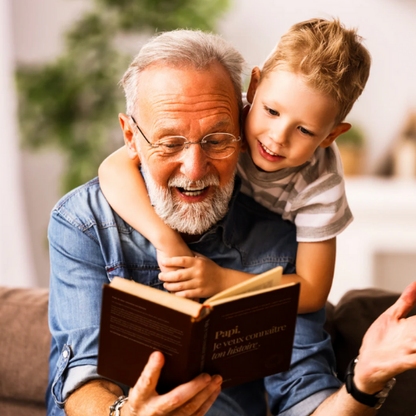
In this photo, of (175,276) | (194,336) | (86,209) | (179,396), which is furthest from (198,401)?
(86,209)

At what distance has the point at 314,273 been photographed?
156cm

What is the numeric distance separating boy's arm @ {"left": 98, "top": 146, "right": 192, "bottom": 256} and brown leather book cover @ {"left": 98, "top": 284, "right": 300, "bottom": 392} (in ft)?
1.17

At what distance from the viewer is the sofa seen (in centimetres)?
188

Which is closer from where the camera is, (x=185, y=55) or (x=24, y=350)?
(x=185, y=55)

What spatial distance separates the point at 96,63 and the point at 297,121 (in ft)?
8.67

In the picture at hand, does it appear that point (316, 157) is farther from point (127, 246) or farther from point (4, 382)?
point (4, 382)

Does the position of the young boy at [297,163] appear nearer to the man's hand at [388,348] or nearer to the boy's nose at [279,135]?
the boy's nose at [279,135]

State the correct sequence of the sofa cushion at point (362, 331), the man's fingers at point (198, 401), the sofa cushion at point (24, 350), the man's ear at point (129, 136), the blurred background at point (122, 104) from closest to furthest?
the man's fingers at point (198, 401), the man's ear at point (129, 136), the sofa cushion at point (362, 331), the sofa cushion at point (24, 350), the blurred background at point (122, 104)

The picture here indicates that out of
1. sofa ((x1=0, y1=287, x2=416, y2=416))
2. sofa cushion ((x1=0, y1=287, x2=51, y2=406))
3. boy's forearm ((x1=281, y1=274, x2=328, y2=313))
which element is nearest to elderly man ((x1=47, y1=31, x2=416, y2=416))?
boy's forearm ((x1=281, y1=274, x2=328, y2=313))

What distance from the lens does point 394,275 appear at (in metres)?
4.19

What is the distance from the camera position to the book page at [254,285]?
45.5 inches

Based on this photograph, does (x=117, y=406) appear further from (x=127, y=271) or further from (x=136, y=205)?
(x=136, y=205)

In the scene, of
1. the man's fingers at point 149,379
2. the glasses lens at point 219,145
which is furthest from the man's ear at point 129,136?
the man's fingers at point 149,379

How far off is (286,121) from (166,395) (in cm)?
75
